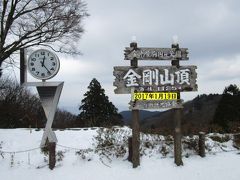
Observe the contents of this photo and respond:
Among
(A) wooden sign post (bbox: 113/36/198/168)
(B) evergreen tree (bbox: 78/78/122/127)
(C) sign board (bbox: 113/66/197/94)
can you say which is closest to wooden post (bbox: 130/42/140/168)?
(A) wooden sign post (bbox: 113/36/198/168)

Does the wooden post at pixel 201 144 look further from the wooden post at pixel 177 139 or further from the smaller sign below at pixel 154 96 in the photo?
the smaller sign below at pixel 154 96

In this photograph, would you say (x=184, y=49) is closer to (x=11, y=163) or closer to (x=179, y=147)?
(x=179, y=147)

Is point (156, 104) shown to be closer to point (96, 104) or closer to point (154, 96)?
point (154, 96)

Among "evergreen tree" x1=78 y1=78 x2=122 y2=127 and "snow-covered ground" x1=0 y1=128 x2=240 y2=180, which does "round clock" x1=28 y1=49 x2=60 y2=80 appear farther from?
"evergreen tree" x1=78 y1=78 x2=122 y2=127

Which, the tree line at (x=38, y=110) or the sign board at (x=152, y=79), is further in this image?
the tree line at (x=38, y=110)

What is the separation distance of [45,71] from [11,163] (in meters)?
4.40

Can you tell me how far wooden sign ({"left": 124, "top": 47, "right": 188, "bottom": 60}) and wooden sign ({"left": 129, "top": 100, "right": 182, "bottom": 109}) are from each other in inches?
54.9

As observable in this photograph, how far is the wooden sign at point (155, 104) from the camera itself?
39.2 ft

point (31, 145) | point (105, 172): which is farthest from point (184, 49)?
point (31, 145)

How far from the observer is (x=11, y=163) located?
12.4 meters

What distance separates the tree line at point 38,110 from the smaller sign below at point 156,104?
7.72 m

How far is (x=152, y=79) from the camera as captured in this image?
40.0 feet

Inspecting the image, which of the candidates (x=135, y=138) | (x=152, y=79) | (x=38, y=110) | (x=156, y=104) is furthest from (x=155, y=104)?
(x=38, y=110)

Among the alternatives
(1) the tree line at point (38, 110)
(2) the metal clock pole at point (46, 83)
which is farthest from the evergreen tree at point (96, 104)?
(2) the metal clock pole at point (46, 83)
